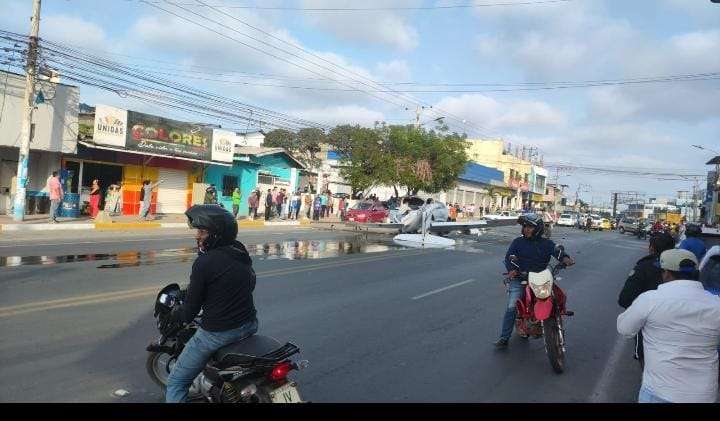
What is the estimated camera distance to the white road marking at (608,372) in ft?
18.6

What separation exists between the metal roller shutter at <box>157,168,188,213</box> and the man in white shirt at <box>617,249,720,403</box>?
29.2m

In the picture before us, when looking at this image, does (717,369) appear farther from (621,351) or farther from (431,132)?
(431,132)

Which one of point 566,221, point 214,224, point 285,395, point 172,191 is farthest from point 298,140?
point 285,395

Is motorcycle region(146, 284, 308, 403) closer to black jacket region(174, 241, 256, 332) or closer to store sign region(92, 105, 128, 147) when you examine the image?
black jacket region(174, 241, 256, 332)

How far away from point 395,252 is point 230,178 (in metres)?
18.6

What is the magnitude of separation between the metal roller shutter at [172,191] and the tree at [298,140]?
1271 inches

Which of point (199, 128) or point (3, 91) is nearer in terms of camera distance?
point (3, 91)

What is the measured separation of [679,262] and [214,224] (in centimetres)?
284

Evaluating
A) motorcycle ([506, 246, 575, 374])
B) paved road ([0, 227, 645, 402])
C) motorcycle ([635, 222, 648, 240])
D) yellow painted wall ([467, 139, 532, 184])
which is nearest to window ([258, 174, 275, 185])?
paved road ([0, 227, 645, 402])

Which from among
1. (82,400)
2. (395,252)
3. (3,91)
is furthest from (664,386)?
(3,91)

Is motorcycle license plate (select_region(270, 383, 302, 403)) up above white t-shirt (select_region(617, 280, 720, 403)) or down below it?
below

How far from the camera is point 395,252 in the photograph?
18797mm

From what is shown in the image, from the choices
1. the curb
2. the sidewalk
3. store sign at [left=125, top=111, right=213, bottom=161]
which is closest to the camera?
the curb

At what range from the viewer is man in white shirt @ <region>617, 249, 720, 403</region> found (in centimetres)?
346
